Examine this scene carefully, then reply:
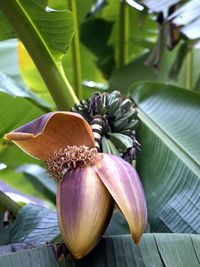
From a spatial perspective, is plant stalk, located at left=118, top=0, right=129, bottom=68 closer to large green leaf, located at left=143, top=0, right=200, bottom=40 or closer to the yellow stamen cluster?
large green leaf, located at left=143, top=0, right=200, bottom=40

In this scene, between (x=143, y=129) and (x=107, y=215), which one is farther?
(x=143, y=129)

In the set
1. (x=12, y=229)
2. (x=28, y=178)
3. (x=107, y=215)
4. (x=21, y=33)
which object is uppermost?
(x=21, y=33)

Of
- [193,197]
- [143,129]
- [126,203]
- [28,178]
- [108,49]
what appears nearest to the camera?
[126,203]

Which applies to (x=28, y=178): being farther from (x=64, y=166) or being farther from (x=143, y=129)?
(x=64, y=166)

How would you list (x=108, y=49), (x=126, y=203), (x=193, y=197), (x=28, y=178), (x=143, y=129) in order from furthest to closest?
(x=108, y=49), (x=28, y=178), (x=143, y=129), (x=193, y=197), (x=126, y=203)

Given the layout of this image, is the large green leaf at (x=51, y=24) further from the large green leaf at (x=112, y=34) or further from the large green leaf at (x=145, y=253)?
the large green leaf at (x=112, y=34)

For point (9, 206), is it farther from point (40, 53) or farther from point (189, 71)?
point (189, 71)

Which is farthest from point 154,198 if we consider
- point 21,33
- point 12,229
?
point 21,33
